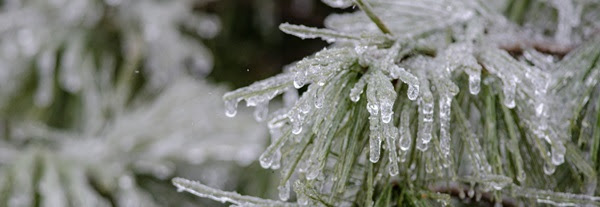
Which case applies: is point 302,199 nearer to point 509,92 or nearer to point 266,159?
point 266,159

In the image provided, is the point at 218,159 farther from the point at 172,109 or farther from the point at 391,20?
the point at 391,20

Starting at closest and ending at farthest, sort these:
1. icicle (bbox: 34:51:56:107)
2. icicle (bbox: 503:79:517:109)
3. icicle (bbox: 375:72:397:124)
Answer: icicle (bbox: 375:72:397:124)
icicle (bbox: 503:79:517:109)
icicle (bbox: 34:51:56:107)

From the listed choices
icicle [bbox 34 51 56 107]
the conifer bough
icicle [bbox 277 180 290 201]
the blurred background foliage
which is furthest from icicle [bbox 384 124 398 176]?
icicle [bbox 34 51 56 107]

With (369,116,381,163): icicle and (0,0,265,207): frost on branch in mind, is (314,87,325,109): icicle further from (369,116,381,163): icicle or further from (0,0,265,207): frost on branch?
(0,0,265,207): frost on branch

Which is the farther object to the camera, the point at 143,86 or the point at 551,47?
the point at 143,86

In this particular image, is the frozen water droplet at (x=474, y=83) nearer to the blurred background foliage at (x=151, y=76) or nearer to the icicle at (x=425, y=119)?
the icicle at (x=425, y=119)

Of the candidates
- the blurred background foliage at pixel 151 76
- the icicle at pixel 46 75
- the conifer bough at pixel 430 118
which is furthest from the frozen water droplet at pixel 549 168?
the icicle at pixel 46 75

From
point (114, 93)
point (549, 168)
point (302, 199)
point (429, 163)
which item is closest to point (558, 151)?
point (549, 168)

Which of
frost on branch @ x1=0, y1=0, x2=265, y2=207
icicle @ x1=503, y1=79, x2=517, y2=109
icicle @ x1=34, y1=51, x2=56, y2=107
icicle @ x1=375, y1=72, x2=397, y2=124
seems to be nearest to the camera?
icicle @ x1=375, y1=72, x2=397, y2=124

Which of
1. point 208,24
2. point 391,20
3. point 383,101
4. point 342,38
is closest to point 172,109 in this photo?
point 208,24
